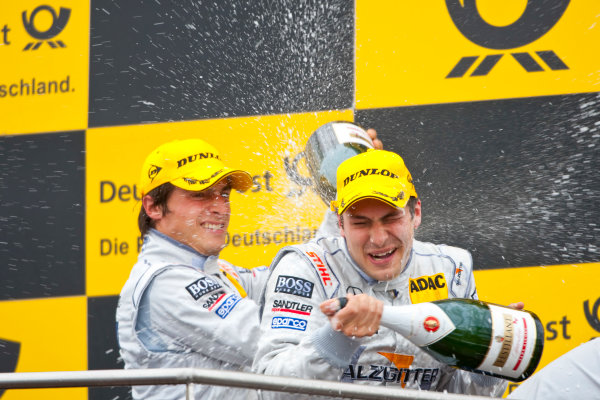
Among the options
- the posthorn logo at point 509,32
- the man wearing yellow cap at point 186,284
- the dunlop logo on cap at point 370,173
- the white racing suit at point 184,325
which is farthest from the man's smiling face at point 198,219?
the posthorn logo at point 509,32

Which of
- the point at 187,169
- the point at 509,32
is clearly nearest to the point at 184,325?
the point at 187,169

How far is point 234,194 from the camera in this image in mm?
3193

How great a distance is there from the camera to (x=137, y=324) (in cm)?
225

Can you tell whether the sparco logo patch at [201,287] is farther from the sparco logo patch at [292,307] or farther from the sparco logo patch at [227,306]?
the sparco logo patch at [292,307]

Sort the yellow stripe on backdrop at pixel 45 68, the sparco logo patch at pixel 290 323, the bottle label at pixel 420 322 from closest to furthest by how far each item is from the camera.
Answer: the bottle label at pixel 420 322, the sparco logo patch at pixel 290 323, the yellow stripe on backdrop at pixel 45 68

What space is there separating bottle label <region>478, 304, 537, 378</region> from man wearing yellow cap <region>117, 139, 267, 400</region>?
63 cm

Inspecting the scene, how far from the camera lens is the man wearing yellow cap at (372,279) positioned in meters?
1.92

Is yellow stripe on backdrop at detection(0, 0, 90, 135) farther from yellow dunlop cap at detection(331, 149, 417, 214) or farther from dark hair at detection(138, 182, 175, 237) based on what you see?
yellow dunlop cap at detection(331, 149, 417, 214)

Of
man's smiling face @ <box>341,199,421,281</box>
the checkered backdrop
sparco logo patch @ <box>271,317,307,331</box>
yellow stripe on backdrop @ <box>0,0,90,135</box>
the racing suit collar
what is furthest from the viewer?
yellow stripe on backdrop @ <box>0,0,90,135</box>

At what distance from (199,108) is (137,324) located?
3.90 ft

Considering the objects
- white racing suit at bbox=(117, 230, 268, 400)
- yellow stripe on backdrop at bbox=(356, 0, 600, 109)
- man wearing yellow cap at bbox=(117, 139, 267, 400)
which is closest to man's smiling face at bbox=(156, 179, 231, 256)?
man wearing yellow cap at bbox=(117, 139, 267, 400)

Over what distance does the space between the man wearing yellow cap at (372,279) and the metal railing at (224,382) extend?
14.9 inches

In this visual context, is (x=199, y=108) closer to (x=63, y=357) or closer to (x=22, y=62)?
(x=22, y=62)

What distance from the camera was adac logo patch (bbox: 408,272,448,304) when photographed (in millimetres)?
2053
